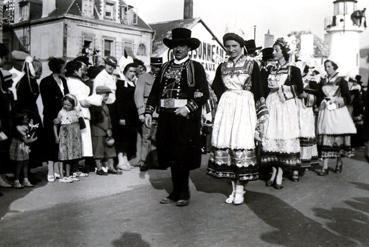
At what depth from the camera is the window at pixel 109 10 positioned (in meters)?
37.8

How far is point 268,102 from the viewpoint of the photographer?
26.3 ft

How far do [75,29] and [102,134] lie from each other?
27.7 m

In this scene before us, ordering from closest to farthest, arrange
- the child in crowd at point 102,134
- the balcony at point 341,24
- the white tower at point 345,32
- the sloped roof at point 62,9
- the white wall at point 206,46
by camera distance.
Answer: the child in crowd at point 102,134 → the sloped roof at point 62,9 → the white wall at point 206,46 → the white tower at point 345,32 → the balcony at point 341,24

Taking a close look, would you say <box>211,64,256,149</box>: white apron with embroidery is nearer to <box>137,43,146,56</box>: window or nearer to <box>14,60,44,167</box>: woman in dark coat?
<box>14,60,44,167</box>: woman in dark coat

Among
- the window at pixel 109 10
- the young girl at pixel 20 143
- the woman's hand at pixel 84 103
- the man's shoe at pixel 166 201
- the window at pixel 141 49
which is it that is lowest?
the man's shoe at pixel 166 201

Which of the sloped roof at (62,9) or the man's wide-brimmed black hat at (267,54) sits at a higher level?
the sloped roof at (62,9)

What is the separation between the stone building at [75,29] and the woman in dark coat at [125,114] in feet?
82.5

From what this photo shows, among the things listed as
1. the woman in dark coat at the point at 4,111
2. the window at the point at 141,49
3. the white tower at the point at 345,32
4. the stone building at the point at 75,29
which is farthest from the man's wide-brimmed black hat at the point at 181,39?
the white tower at the point at 345,32

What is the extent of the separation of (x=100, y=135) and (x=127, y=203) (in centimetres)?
269

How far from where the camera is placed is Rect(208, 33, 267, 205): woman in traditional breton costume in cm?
643

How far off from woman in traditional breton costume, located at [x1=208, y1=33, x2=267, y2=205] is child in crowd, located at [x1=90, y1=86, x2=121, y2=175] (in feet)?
9.30

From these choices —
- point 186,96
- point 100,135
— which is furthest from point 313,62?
point 186,96

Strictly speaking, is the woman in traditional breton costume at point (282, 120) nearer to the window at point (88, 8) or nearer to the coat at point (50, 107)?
the coat at point (50, 107)

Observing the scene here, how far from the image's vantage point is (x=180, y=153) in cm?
624
